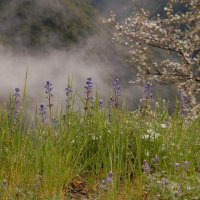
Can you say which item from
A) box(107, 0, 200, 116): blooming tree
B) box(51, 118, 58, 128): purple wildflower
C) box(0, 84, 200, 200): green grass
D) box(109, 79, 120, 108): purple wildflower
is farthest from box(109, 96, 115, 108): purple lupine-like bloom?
box(107, 0, 200, 116): blooming tree

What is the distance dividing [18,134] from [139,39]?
1610 cm

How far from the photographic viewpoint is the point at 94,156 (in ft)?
16.3

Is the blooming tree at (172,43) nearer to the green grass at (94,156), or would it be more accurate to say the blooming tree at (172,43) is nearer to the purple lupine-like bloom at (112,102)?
the purple lupine-like bloom at (112,102)

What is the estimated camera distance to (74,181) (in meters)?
4.55

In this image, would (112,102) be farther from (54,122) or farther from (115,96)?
(54,122)

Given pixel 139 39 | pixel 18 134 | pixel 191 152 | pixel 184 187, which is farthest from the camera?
pixel 139 39

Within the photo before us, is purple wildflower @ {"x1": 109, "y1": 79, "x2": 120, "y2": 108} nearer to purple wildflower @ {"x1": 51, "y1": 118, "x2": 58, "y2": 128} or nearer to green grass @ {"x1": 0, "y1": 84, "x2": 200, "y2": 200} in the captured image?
green grass @ {"x1": 0, "y1": 84, "x2": 200, "y2": 200}

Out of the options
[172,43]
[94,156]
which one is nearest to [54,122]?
[94,156]

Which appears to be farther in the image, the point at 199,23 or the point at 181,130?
the point at 199,23

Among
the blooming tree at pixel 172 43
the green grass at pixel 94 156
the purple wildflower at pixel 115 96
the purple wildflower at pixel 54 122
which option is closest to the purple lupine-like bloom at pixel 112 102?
the purple wildflower at pixel 115 96

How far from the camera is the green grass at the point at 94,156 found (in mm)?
3918

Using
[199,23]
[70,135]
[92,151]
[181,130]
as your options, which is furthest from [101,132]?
[199,23]

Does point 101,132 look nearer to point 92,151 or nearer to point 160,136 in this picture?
point 92,151

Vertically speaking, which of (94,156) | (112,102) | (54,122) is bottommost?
(94,156)
